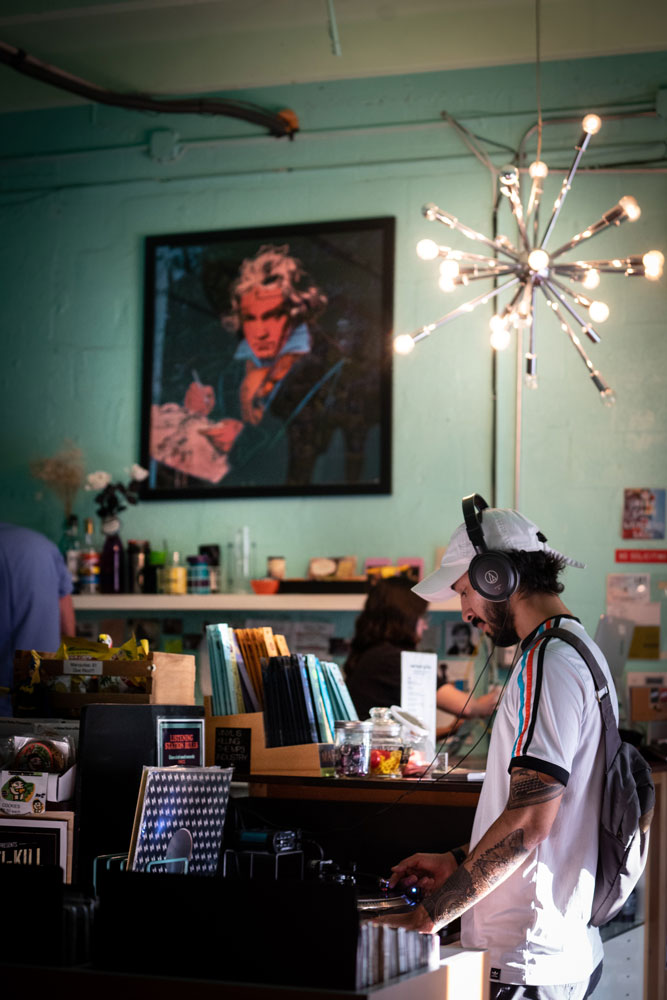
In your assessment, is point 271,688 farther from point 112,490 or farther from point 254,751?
point 112,490

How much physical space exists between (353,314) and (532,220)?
0.94m

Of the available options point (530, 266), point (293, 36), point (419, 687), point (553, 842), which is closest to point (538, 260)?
point (530, 266)

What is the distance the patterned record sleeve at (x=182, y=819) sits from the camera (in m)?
2.01

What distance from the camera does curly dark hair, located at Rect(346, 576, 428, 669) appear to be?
4238 mm

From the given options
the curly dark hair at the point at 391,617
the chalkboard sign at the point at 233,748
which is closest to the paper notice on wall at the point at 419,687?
the chalkboard sign at the point at 233,748

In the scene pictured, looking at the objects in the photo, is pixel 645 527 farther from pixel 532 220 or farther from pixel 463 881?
pixel 463 881

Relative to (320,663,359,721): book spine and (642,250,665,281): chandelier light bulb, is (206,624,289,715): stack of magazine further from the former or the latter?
(642,250,665,281): chandelier light bulb

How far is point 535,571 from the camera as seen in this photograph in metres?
2.30

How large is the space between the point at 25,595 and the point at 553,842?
2.73 meters

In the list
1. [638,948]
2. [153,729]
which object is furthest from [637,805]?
[638,948]

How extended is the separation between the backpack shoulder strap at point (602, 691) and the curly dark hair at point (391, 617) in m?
2.09

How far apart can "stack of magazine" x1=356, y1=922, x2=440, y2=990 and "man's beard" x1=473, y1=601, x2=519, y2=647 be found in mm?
865

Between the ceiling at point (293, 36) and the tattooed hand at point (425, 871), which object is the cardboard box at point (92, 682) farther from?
the ceiling at point (293, 36)

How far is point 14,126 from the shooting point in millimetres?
6090
